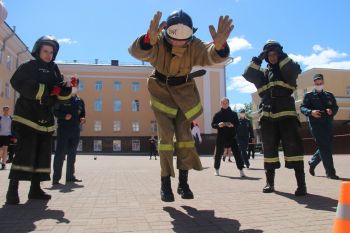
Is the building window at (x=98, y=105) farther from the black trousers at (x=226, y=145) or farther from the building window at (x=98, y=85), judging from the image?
the black trousers at (x=226, y=145)

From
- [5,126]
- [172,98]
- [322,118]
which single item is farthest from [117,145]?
[172,98]

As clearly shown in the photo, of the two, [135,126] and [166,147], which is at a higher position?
[135,126]

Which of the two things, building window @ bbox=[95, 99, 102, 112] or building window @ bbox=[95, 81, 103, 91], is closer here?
building window @ bbox=[95, 81, 103, 91]

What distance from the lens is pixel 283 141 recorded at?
5.96 meters

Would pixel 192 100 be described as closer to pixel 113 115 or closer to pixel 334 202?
pixel 334 202

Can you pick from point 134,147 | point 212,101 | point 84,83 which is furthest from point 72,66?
point 212,101

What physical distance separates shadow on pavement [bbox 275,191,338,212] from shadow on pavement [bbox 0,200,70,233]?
272 centimetres

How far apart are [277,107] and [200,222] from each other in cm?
275

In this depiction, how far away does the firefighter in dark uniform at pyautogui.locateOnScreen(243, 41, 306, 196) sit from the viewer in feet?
19.1

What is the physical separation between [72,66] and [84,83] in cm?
301

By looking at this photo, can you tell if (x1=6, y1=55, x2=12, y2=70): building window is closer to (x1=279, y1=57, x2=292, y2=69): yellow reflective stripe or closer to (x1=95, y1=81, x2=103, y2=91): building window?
(x1=95, y1=81, x2=103, y2=91): building window

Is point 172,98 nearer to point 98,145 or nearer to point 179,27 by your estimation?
point 179,27

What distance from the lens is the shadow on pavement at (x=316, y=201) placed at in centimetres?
451

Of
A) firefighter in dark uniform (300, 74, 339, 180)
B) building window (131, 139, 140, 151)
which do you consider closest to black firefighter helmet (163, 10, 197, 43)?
firefighter in dark uniform (300, 74, 339, 180)
